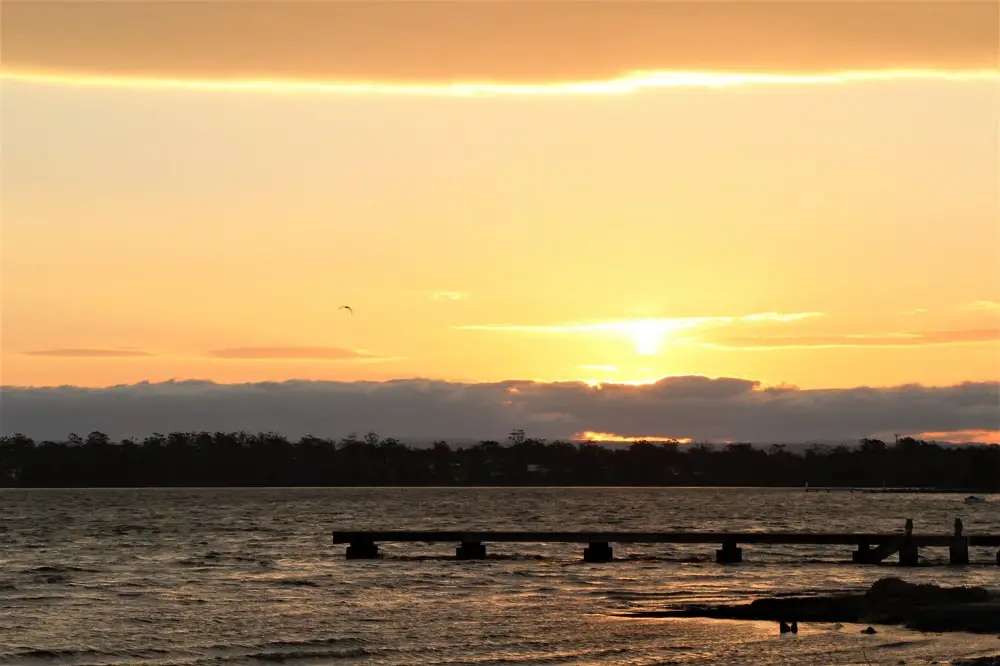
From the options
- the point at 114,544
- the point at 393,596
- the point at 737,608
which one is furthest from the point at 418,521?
the point at 737,608

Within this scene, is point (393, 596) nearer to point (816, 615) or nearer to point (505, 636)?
point (505, 636)

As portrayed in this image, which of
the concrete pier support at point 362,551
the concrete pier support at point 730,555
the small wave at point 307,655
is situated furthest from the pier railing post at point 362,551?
the small wave at point 307,655

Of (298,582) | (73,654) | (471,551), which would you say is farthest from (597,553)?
(73,654)

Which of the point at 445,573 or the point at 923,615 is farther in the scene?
the point at 445,573

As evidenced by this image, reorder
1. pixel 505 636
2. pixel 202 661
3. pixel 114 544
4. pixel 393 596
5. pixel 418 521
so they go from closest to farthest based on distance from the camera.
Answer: pixel 202 661, pixel 505 636, pixel 393 596, pixel 114 544, pixel 418 521

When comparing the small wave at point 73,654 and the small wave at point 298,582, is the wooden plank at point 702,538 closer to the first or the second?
the small wave at point 298,582

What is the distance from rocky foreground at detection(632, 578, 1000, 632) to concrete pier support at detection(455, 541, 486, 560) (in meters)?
22.4

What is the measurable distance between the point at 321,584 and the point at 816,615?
20608 millimetres

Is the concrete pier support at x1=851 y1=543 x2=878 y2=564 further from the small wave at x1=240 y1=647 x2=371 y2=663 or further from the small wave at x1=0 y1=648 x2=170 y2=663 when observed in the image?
the small wave at x1=0 y1=648 x2=170 y2=663

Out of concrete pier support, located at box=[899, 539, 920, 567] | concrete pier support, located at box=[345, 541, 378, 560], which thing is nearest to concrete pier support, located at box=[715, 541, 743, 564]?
concrete pier support, located at box=[899, 539, 920, 567]

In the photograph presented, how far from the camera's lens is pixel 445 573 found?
52562 millimetres

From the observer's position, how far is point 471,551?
194 ft

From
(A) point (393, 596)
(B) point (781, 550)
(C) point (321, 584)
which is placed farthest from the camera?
(B) point (781, 550)

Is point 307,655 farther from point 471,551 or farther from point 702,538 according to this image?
point 471,551
